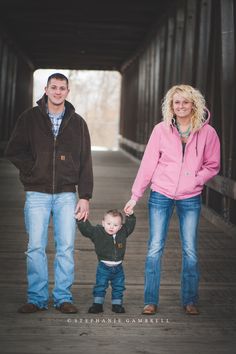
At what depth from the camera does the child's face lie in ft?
14.4

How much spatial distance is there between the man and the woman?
442 millimetres

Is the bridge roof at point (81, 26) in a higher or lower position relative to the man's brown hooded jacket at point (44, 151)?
higher

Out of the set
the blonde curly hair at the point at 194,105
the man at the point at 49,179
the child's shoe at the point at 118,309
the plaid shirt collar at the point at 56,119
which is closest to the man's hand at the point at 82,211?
the man at the point at 49,179

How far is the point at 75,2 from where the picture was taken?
15.9m

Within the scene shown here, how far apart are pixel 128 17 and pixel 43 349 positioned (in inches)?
583

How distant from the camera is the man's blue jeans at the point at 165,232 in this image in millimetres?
4523

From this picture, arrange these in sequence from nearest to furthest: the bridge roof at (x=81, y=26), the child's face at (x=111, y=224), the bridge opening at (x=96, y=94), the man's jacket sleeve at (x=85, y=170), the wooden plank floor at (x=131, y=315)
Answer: the wooden plank floor at (x=131, y=315) → the child's face at (x=111, y=224) → the man's jacket sleeve at (x=85, y=170) → the bridge roof at (x=81, y=26) → the bridge opening at (x=96, y=94)

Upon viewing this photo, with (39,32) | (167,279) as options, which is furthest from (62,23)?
(167,279)

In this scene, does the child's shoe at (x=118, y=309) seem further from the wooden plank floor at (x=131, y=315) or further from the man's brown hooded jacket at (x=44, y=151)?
the man's brown hooded jacket at (x=44, y=151)

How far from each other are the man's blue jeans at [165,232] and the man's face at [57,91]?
0.88 meters

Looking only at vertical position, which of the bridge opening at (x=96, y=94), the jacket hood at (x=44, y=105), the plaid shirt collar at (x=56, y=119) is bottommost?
the plaid shirt collar at (x=56, y=119)

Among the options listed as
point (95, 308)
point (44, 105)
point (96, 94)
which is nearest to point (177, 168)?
point (44, 105)

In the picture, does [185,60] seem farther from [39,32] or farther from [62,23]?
[39,32]

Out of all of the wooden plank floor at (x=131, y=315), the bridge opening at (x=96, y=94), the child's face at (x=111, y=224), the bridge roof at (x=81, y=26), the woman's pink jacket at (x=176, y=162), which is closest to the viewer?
the wooden plank floor at (x=131, y=315)
